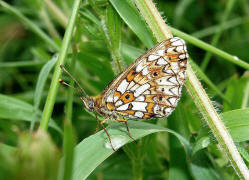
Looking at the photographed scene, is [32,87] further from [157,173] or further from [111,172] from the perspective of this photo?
[157,173]

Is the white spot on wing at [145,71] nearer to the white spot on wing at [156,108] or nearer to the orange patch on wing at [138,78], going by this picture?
the orange patch on wing at [138,78]

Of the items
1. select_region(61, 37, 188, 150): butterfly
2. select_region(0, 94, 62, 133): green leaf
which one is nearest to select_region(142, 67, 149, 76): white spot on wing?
select_region(61, 37, 188, 150): butterfly

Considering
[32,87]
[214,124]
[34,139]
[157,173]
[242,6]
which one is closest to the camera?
[34,139]

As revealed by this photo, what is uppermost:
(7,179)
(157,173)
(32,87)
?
(32,87)

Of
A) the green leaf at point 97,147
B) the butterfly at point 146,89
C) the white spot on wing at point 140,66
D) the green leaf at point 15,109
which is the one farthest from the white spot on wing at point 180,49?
the green leaf at point 15,109

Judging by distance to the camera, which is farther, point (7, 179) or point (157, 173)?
point (157, 173)

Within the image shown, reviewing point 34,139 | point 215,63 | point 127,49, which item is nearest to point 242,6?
point 215,63

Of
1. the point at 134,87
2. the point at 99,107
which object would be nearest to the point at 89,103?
the point at 99,107
